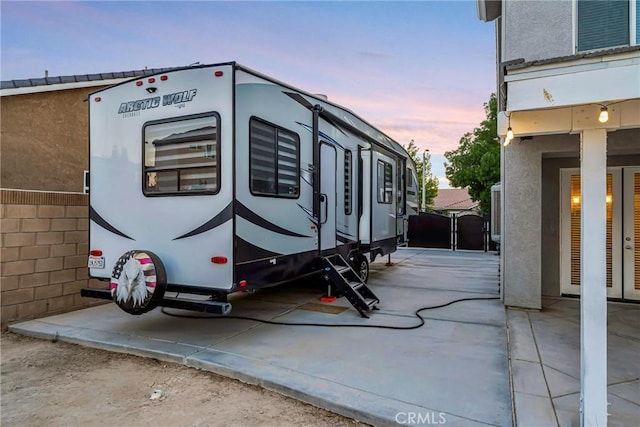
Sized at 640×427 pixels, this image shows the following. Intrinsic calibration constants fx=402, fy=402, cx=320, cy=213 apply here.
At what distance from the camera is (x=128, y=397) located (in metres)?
3.37

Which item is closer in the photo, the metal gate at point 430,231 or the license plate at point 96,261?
the license plate at point 96,261

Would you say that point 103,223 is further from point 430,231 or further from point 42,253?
point 430,231

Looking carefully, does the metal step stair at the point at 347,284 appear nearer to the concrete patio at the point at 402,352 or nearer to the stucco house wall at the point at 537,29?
the concrete patio at the point at 402,352

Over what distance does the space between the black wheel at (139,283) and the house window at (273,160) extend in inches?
52.6

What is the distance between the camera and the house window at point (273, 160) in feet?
14.7

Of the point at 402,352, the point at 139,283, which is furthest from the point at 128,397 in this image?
the point at 402,352

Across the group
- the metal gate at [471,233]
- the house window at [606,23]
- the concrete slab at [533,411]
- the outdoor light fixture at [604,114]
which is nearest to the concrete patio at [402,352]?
the concrete slab at [533,411]

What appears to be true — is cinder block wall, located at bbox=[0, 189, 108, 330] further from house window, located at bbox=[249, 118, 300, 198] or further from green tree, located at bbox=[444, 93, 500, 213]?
green tree, located at bbox=[444, 93, 500, 213]

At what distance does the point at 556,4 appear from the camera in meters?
5.38

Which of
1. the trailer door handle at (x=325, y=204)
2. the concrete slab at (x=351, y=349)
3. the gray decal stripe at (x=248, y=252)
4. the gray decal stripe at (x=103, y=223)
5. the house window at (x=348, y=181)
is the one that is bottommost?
the concrete slab at (x=351, y=349)

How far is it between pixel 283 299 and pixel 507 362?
149 inches

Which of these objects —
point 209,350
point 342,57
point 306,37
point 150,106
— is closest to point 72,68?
point 306,37

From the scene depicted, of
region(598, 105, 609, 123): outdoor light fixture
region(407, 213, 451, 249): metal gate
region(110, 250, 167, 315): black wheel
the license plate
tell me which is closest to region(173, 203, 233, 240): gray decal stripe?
region(110, 250, 167, 315): black wheel

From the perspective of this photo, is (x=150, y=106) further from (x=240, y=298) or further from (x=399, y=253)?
(x=399, y=253)
